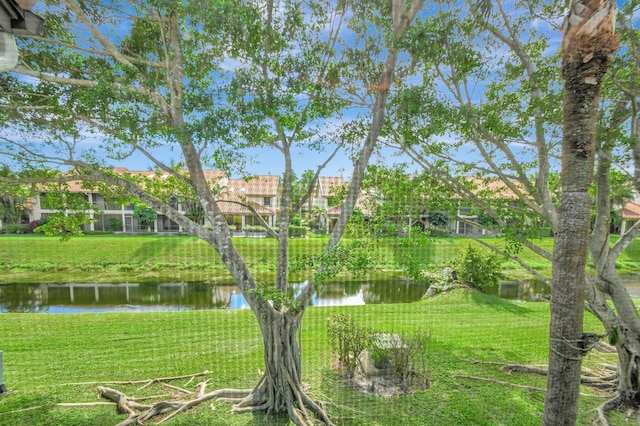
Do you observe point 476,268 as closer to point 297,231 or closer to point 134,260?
point 297,231

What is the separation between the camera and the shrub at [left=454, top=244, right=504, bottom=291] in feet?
17.8

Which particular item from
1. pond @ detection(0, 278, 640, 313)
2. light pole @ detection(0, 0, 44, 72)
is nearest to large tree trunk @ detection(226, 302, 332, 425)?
light pole @ detection(0, 0, 44, 72)

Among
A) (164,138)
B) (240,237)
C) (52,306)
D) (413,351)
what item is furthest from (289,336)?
(52,306)

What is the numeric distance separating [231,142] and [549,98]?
255cm

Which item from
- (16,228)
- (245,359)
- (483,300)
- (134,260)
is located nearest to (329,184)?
(245,359)

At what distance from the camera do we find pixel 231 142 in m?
2.34

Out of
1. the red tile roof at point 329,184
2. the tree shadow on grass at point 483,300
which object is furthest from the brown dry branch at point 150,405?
the tree shadow on grass at point 483,300

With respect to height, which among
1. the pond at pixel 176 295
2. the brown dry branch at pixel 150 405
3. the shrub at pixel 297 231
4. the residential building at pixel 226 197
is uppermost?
the residential building at pixel 226 197

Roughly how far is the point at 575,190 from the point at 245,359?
3.27 metres

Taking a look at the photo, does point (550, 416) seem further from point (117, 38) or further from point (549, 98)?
point (117, 38)

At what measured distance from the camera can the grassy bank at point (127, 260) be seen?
6250 millimetres

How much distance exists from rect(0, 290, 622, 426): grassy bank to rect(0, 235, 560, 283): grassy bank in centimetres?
187

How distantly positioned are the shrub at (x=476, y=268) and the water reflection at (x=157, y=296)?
39.4 inches

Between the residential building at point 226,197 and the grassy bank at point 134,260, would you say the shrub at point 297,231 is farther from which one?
the grassy bank at point 134,260
